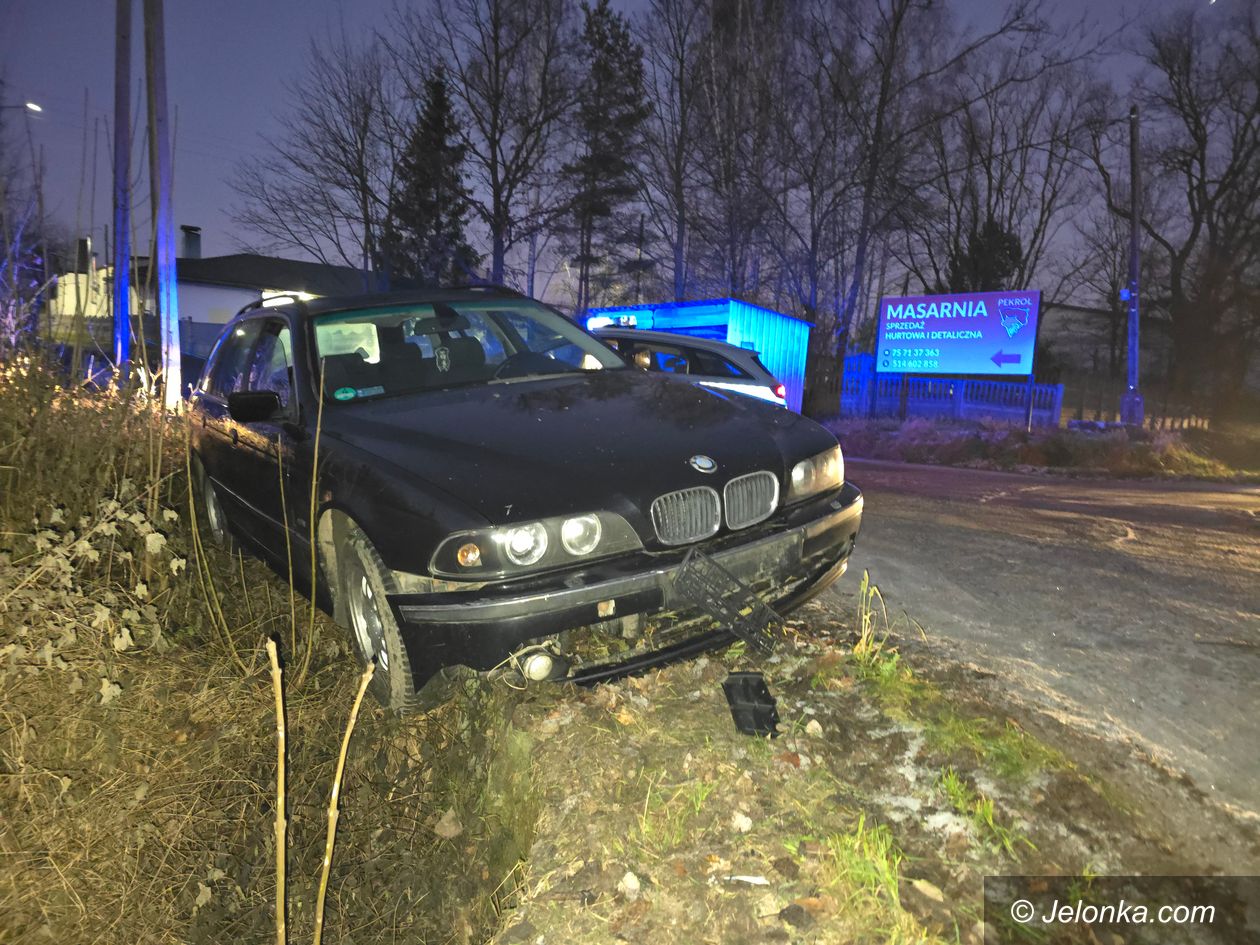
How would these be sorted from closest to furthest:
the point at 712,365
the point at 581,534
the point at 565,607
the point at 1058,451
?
the point at 565,607 → the point at 581,534 → the point at 712,365 → the point at 1058,451

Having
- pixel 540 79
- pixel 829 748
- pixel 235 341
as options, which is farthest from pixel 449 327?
pixel 540 79

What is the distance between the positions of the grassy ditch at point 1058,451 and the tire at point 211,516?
11772 millimetres

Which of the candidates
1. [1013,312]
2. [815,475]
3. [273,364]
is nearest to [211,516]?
[273,364]

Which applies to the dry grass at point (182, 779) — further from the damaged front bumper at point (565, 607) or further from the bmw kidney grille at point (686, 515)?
the bmw kidney grille at point (686, 515)

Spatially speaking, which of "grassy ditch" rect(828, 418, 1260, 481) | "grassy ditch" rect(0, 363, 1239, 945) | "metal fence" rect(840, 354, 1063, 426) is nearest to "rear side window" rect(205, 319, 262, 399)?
"grassy ditch" rect(0, 363, 1239, 945)

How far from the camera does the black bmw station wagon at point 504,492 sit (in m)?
2.38

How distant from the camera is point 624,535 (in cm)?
251

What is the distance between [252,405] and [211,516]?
1.90 metres

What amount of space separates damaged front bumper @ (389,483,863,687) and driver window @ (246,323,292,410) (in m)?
1.61

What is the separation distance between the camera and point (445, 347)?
3.78m

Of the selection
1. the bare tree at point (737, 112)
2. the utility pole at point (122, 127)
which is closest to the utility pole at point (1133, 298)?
the bare tree at point (737, 112)

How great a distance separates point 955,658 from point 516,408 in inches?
84.9

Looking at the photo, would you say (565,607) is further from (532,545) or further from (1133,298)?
(1133,298)

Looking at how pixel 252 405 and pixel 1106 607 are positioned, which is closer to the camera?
pixel 252 405
